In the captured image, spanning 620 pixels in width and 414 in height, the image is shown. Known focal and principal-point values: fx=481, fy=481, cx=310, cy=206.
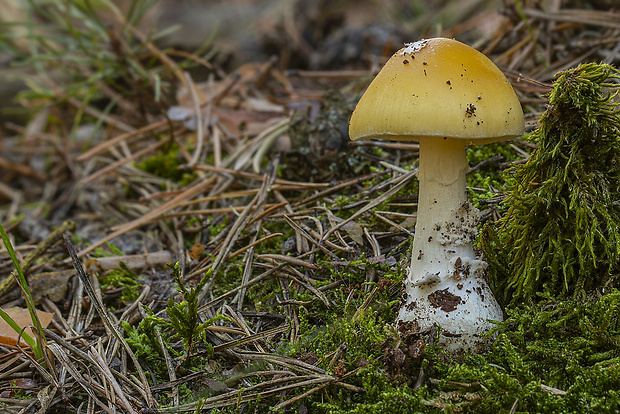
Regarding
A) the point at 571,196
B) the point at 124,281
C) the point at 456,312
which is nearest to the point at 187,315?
the point at 124,281

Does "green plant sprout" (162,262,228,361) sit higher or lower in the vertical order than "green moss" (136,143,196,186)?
lower

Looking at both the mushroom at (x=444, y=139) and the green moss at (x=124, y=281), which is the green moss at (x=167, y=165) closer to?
the green moss at (x=124, y=281)

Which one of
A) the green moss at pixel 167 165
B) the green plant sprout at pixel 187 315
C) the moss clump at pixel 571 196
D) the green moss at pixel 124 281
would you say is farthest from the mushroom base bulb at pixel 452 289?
the green moss at pixel 167 165

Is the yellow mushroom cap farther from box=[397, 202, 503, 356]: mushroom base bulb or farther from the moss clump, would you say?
box=[397, 202, 503, 356]: mushroom base bulb

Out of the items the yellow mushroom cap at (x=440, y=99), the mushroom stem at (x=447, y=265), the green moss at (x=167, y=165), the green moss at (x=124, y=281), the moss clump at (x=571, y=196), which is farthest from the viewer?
the green moss at (x=167, y=165)

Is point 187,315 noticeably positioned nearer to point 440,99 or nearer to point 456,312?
point 456,312

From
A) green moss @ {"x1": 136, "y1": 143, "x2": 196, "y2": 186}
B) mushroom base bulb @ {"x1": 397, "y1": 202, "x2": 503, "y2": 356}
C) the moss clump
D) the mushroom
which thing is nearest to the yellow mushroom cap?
the mushroom

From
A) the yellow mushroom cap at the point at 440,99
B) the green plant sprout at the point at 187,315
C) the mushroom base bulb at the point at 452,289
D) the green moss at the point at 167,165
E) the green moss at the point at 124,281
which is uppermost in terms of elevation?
the yellow mushroom cap at the point at 440,99
